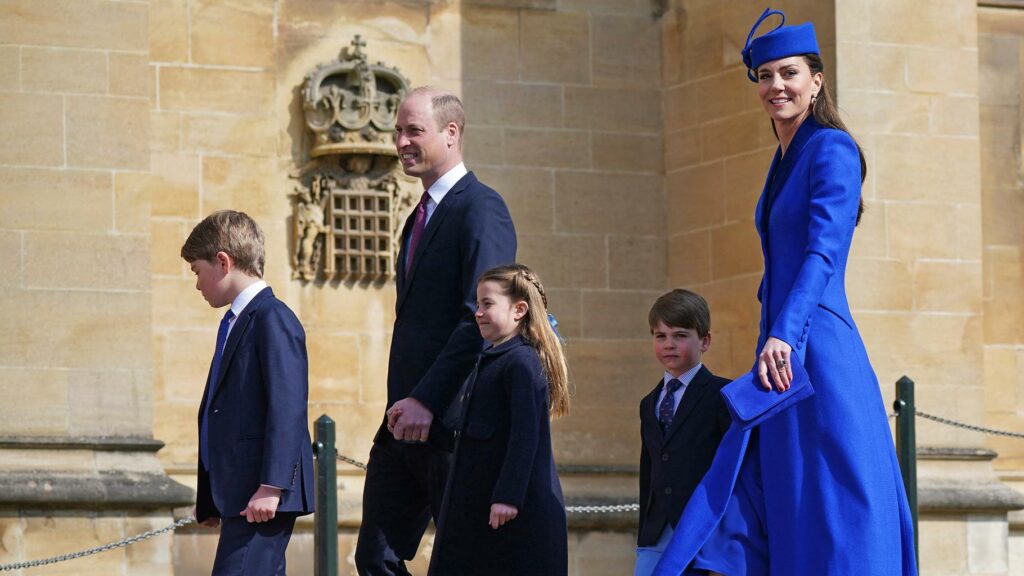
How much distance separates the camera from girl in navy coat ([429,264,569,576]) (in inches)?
223

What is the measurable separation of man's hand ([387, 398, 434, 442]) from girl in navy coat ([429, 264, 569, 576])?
4.6 inches

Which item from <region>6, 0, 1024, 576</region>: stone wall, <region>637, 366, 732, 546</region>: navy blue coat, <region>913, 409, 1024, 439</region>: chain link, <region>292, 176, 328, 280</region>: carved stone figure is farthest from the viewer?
<region>292, 176, 328, 280</region>: carved stone figure

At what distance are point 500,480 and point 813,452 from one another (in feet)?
3.47

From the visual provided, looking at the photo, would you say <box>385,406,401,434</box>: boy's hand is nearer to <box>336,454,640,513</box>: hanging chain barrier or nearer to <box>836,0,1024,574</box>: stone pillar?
<box>336,454,640,513</box>: hanging chain barrier

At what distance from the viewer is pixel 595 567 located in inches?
405

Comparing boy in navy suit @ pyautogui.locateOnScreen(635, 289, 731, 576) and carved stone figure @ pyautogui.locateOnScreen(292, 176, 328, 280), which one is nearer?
boy in navy suit @ pyautogui.locateOnScreen(635, 289, 731, 576)

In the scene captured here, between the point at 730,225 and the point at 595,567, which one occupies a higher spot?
the point at 730,225

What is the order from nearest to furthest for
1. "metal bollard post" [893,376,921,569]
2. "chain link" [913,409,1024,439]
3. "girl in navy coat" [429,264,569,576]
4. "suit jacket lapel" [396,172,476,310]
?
"girl in navy coat" [429,264,569,576], "suit jacket lapel" [396,172,476,310], "metal bollard post" [893,376,921,569], "chain link" [913,409,1024,439]

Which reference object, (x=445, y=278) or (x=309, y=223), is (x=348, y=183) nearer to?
(x=309, y=223)

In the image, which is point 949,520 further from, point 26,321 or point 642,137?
point 26,321

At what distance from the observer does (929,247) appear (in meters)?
10.0

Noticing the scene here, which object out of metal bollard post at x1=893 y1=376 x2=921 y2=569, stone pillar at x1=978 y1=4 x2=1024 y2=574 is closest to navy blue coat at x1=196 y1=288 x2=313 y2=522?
metal bollard post at x1=893 y1=376 x2=921 y2=569

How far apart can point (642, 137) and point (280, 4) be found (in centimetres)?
212

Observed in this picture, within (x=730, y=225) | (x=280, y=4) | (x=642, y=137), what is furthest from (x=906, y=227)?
(x=280, y=4)
